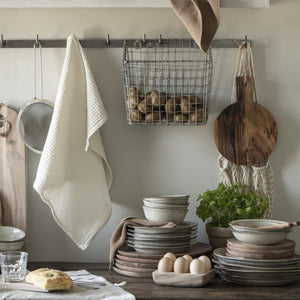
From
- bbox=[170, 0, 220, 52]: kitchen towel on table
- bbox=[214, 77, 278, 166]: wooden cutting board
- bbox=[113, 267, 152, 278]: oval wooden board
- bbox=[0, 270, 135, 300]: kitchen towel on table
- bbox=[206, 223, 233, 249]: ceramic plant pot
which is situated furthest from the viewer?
bbox=[214, 77, 278, 166]: wooden cutting board

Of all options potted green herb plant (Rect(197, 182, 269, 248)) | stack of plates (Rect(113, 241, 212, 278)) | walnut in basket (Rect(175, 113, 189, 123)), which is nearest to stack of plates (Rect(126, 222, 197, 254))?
stack of plates (Rect(113, 241, 212, 278))

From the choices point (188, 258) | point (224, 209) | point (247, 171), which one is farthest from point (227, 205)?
point (188, 258)

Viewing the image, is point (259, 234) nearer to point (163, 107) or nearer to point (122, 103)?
point (163, 107)

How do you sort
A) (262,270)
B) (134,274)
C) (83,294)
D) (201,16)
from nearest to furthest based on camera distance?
(201,16) → (83,294) → (262,270) → (134,274)

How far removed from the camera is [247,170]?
90.0 inches

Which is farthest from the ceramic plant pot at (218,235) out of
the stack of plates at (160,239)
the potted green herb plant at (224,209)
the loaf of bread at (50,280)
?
the loaf of bread at (50,280)

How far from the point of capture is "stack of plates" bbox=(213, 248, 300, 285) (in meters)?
1.89

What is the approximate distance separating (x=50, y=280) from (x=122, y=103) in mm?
757

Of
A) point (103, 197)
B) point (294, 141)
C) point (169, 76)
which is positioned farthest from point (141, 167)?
point (294, 141)

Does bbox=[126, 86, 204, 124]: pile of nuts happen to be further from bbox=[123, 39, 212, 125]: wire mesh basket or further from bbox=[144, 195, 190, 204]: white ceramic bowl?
bbox=[144, 195, 190, 204]: white ceramic bowl

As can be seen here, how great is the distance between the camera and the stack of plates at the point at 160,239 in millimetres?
2049

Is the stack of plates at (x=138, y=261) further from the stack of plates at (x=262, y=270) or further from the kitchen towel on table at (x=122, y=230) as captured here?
the stack of plates at (x=262, y=270)

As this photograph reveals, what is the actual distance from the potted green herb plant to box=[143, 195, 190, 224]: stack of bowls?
10 centimetres

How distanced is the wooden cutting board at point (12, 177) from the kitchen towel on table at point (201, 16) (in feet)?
3.38
